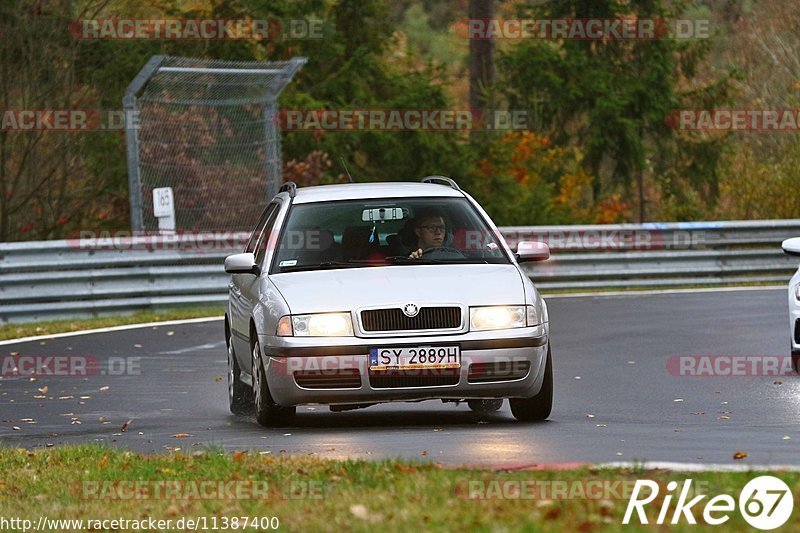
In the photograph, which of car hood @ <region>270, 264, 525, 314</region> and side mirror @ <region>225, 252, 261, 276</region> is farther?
side mirror @ <region>225, 252, 261, 276</region>

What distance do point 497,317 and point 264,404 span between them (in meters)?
1.70

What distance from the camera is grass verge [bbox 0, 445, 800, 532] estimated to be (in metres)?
6.92

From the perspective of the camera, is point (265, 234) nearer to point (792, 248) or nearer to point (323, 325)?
point (323, 325)

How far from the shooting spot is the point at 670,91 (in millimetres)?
42500

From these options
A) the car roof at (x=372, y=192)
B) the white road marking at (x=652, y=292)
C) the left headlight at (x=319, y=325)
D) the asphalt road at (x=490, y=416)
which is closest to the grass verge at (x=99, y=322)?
the asphalt road at (x=490, y=416)

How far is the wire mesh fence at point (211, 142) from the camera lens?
2542cm

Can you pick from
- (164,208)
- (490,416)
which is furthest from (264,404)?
(164,208)

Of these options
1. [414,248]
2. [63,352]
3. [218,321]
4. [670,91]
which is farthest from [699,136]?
[414,248]

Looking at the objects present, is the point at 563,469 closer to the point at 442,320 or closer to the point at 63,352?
the point at 442,320

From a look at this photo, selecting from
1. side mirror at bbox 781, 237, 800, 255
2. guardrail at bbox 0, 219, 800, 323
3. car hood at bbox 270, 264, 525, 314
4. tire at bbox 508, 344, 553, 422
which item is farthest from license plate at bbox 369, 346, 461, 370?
guardrail at bbox 0, 219, 800, 323

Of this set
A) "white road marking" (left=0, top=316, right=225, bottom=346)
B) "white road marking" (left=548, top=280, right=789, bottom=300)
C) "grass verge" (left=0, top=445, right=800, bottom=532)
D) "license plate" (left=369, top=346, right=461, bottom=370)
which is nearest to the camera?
"grass verge" (left=0, top=445, right=800, bottom=532)

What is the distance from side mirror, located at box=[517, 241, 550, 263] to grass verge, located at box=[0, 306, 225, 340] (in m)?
9.52

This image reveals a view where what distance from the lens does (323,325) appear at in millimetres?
10953

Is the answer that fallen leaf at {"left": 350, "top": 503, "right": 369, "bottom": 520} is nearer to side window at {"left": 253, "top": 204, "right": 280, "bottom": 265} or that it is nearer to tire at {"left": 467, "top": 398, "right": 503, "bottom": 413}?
side window at {"left": 253, "top": 204, "right": 280, "bottom": 265}
